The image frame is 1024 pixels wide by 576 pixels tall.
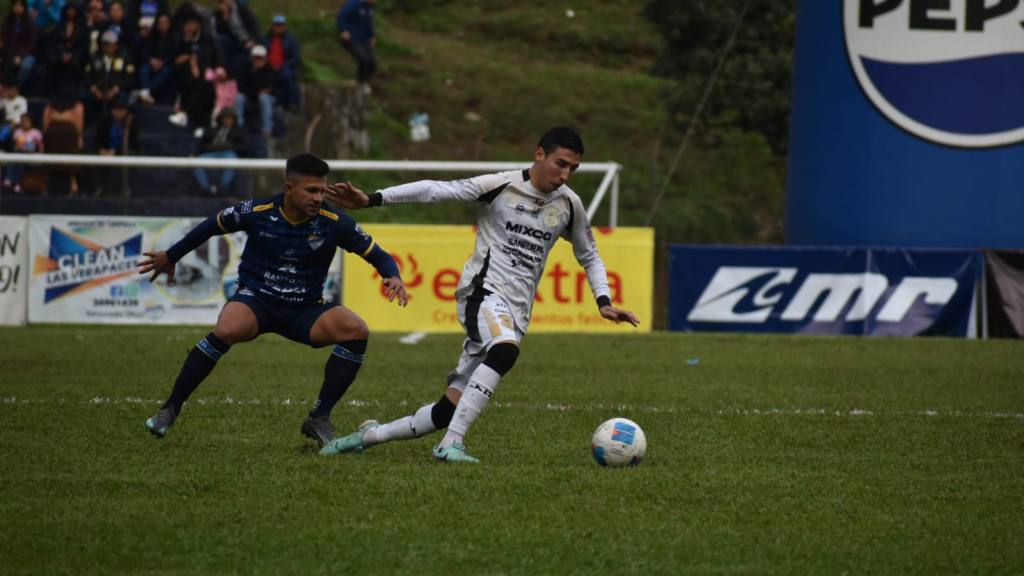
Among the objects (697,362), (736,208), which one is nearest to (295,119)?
(736,208)

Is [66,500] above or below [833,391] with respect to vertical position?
above

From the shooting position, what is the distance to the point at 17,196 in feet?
61.5

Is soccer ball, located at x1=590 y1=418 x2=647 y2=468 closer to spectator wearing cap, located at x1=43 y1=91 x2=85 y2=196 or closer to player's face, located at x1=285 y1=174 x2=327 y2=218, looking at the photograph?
player's face, located at x1=285 y1=174 x2=327 y2=218

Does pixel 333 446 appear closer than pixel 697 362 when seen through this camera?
Yes

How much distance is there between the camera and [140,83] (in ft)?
70.1

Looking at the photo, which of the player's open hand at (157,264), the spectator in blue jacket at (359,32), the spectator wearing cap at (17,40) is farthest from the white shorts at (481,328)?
the spectator in blue jacket at (359,32)

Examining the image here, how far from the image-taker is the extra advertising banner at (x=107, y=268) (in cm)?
1769

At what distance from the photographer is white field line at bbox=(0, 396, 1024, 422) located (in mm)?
10195

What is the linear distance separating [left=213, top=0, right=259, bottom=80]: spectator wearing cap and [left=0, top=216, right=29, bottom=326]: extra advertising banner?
15.8ft

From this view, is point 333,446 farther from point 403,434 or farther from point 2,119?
point 2,119

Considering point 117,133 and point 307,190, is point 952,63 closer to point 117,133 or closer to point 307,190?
point 117,133

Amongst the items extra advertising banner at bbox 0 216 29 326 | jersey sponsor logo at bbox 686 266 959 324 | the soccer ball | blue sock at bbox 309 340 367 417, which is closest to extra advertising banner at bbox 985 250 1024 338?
jersey sponsor logo at bbox 686 266 959 324

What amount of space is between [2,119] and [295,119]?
193 inches

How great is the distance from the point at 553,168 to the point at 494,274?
630 mm
